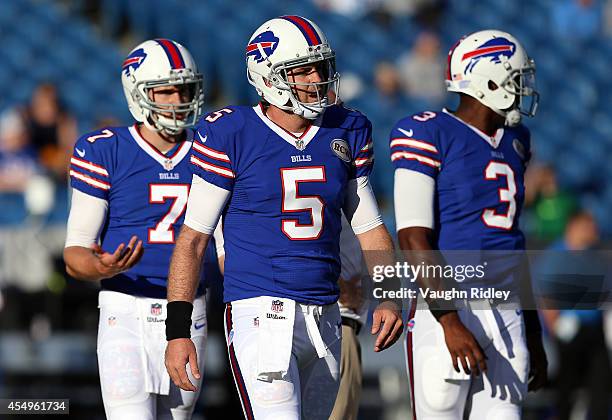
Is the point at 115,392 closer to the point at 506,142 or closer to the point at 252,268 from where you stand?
the point at 252,268

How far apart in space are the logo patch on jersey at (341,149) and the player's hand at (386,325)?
528 mm

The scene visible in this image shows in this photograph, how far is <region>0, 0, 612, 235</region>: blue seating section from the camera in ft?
34.6

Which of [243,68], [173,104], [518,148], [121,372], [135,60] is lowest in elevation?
[121,372]

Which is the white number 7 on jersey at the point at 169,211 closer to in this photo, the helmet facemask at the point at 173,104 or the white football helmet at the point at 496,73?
the helmet facemask at the point at 173,104

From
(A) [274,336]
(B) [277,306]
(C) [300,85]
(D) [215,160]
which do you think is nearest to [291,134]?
(C) [300,85]

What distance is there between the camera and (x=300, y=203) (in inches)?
153

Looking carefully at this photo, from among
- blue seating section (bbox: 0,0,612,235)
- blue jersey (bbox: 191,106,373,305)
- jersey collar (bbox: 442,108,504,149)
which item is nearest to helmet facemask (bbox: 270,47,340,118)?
blue jersey (bbox: 191,106,373,305)

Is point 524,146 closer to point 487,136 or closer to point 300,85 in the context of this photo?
point 487,136

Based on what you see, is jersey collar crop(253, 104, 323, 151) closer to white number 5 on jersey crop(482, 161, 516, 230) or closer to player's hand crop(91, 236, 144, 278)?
player's hand crop(91, 236, 144, 278)

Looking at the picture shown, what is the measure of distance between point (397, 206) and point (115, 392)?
50.9 inches

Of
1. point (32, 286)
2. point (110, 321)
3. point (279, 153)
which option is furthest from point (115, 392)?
point (32, 286)

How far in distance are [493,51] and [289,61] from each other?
1096 mm

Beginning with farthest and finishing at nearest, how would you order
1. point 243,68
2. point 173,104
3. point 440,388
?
point 243,68, point 173,104, point 440,388

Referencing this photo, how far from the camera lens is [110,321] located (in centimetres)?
454
